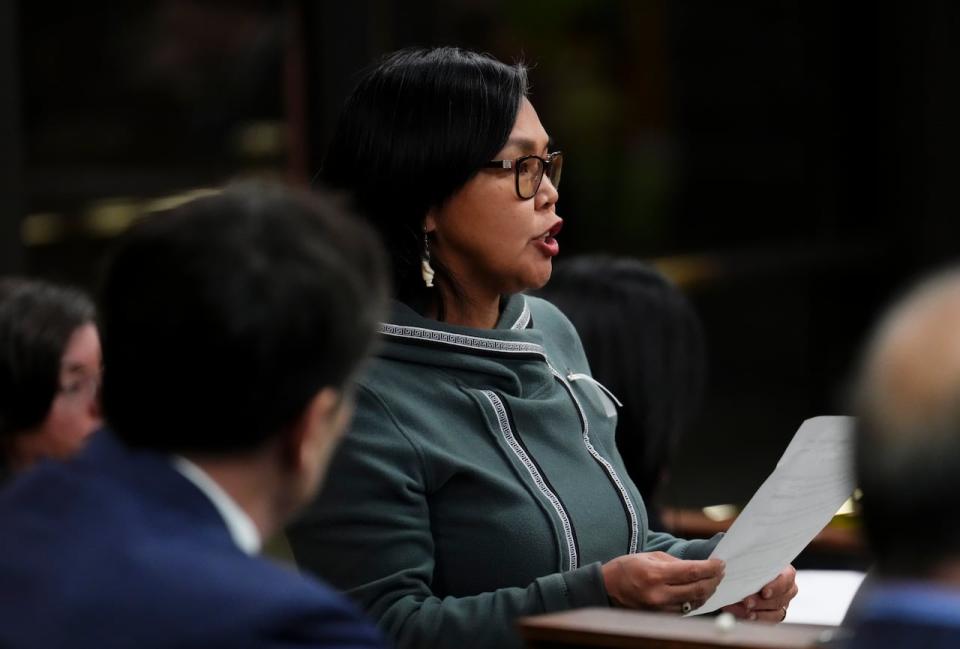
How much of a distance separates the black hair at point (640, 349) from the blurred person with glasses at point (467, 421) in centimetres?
76

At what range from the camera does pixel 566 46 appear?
6430 millimetres

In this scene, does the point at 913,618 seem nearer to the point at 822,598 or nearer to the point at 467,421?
the point at 467,421

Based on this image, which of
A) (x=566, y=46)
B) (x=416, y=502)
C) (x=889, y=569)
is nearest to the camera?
(x=889, y=569)

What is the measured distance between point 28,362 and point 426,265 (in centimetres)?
87

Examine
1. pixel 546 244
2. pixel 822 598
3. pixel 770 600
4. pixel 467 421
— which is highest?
pixel 546 244

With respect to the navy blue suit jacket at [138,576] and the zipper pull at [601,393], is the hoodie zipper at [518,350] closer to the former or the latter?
the zipper pull at [601,393]

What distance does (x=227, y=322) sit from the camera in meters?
1.38

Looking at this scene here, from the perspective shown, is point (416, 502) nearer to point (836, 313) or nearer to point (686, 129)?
point (686, 129)

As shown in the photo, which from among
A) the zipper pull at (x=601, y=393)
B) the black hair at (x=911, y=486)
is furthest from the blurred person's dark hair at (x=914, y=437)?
the zipper pull at (x=601, y=393)

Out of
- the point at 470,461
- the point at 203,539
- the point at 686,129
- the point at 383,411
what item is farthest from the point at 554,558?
the point at 686,129

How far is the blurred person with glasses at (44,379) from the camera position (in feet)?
9.46

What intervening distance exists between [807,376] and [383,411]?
19.5ft

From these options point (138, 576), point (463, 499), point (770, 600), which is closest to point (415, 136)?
point (463, 499)

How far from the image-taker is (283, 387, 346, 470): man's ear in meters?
1.45
